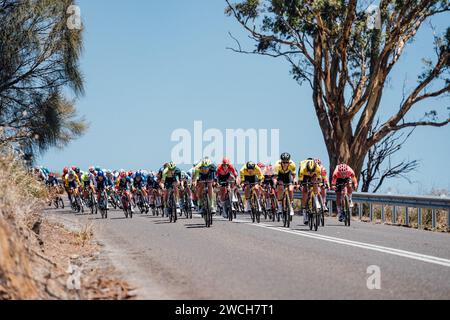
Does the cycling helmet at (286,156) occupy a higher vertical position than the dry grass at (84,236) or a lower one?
higher

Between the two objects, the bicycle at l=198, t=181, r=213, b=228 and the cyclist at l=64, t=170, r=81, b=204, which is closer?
the bicycle at l=198, t=181, r=213, b=228

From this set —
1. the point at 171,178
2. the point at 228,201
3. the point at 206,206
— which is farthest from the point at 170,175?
the point at 206,206

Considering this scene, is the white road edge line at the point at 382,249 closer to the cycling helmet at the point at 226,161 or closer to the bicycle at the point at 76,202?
the cycling helmet at the point at 226,161

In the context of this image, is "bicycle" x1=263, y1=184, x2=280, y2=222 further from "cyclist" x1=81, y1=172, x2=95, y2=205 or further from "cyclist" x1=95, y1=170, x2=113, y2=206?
"cyclist" x1=81, y1=172, x2=95, y2=205

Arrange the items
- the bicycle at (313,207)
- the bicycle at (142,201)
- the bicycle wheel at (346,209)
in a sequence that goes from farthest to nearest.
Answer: the bicycle at (142,201), the bicycle wheel at (346,209), the bicycle at (313,207)

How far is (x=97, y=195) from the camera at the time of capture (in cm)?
2650

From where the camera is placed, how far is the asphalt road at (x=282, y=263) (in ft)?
26.4

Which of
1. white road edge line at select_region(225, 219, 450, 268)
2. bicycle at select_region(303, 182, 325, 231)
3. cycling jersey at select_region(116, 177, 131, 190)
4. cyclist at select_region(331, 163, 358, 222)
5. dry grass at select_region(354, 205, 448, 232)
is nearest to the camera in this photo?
white road edge line at select_region(225, 219, 450, 268)

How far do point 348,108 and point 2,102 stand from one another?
45.8 feet

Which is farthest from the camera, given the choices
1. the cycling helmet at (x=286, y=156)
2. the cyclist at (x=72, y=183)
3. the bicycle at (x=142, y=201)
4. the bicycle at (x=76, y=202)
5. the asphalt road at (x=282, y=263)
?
the cyclist at (x=72, y=183)

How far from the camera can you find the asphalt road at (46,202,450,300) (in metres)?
8.04

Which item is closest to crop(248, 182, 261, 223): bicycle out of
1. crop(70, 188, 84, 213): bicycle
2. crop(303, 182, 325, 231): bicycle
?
crop(303, 182, 325, 231): bicycle

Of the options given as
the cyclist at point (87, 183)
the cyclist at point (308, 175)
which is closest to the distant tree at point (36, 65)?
the cyclist at point (87, 183)
